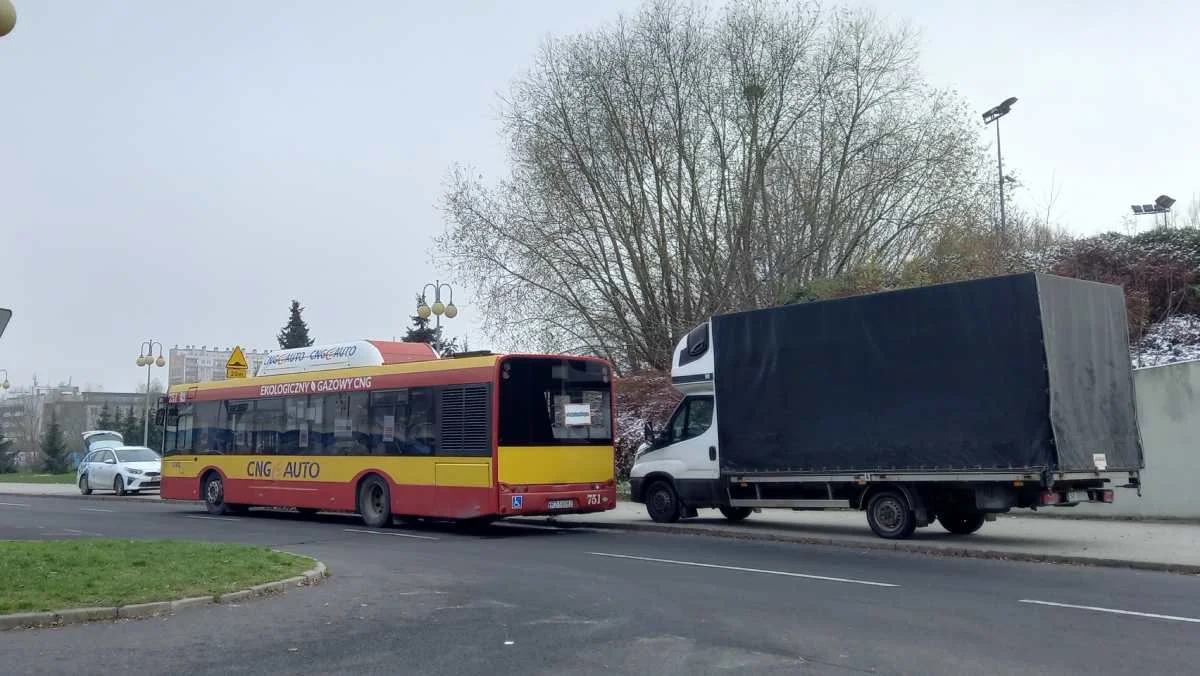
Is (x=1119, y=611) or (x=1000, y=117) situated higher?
(x=1000, y=117)

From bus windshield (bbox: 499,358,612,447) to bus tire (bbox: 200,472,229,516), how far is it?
370 inches

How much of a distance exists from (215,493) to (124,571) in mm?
13607

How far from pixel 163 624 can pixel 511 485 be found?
8.97 meters

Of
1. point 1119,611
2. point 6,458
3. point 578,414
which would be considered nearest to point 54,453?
point 6,458

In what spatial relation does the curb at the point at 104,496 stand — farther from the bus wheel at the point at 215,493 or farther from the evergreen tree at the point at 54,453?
the evergreen tree at the point at 54,453

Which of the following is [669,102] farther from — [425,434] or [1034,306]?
[1034,306]

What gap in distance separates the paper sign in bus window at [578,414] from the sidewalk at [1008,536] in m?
2.22

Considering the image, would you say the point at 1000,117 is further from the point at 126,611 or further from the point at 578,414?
the point at 126,611

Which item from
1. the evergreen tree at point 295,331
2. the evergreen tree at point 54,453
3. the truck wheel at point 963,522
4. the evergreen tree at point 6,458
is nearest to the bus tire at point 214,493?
the truck wheel at point 963,522

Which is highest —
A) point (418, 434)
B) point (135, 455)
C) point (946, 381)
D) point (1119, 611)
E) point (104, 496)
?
point (946, 381)

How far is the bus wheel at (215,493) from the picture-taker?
2484cm

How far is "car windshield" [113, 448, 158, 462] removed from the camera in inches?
1398

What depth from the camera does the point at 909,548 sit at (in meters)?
15.6

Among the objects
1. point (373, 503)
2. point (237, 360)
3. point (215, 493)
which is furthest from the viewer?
point (237, 360)
